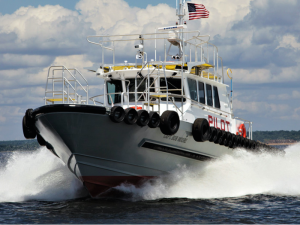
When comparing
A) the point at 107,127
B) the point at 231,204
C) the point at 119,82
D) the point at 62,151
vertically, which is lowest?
the point at 231,204

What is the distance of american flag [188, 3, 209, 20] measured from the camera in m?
13.4

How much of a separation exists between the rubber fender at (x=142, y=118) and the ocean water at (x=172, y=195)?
1.84m

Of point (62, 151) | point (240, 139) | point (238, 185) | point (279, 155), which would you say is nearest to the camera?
point (62, 151)

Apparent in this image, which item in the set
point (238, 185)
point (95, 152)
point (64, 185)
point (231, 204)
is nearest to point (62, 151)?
point (95, 152)

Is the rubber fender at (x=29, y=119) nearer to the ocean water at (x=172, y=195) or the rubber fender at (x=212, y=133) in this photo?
the ocean water at (x=172, y=195)

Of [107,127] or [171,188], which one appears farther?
[171,188]

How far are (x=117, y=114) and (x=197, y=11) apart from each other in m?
6.01

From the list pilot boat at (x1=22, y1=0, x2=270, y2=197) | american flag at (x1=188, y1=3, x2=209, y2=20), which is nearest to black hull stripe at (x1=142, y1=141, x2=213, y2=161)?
pilot boat at (x1=22, y1=0, x2=270, y2=197)

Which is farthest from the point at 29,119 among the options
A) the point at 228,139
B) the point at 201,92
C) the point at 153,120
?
the point at 228,139

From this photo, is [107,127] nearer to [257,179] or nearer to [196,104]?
[196,104]

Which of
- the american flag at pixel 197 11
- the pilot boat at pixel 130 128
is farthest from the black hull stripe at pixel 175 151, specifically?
the american flag at pixel 197 11

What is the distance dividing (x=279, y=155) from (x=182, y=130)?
6.93 metres

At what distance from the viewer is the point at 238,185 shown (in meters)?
11.8

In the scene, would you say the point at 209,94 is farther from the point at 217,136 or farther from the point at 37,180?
the point at 37,180
